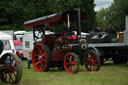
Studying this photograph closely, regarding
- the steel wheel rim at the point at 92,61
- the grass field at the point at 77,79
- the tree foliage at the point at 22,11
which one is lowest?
the grass field at the point at 77,79

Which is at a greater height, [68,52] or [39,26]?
[39,26]

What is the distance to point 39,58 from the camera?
41.1 ft

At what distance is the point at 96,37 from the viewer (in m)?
15.1

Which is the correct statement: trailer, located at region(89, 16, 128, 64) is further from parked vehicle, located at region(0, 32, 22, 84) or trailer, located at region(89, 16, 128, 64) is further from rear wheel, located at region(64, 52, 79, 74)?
parked vehicle, located at region(0, 32, 22, 84)

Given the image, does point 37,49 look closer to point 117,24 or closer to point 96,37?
point 96,37

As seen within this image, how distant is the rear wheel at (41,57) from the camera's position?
38.9ft

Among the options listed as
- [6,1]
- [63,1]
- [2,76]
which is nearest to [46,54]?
[2,76]

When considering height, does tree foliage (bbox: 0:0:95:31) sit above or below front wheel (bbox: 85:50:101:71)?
above

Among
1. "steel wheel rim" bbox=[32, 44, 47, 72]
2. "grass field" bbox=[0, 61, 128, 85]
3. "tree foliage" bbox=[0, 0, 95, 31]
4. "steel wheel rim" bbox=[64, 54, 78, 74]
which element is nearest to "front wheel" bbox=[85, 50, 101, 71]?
"steel wheel rim" bbox=[64, 54, 78, 74]

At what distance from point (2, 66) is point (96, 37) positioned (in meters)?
8.20

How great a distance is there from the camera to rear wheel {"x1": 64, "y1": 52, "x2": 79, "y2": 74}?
1045 centimetres

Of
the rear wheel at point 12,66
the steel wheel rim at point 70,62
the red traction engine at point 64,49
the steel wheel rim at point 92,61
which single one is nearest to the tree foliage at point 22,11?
the red traction engine at point 64,49

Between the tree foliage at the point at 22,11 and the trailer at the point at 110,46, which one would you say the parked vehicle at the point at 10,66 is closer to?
the trailer at the point at 110,46

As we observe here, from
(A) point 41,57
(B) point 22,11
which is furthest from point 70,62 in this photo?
(B) point 22,11
